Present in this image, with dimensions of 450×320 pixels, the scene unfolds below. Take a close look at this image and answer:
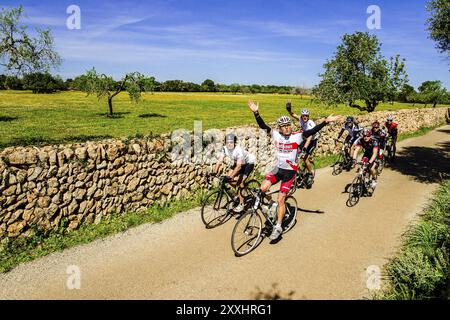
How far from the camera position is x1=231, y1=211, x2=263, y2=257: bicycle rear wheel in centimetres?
698

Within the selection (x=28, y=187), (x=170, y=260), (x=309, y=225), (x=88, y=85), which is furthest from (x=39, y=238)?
(x=88, y=85)

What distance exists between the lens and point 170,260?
671 centimetres

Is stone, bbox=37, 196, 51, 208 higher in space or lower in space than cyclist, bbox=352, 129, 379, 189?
lower

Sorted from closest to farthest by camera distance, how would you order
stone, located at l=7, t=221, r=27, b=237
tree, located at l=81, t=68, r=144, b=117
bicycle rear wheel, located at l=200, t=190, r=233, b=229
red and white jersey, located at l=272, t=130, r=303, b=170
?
stone, located at l=7, t=221, r=27, b=237 < red and white jersey, located at l=272, t=130, r=303, b=170 < bicycle rear wheel, located at l=200, t=190, r=233, b=229 < tree, located at l=81, t=68, r=144, b=117

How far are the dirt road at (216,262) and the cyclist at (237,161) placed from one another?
1048 mm

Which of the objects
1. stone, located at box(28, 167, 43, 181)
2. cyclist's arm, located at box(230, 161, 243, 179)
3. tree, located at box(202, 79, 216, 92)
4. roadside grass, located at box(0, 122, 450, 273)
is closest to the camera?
roadside grass, located at box(0, 122, 450, 273)

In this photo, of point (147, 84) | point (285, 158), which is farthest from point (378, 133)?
point (147, 84)

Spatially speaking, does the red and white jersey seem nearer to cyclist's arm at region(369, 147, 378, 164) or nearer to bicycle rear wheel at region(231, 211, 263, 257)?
bicycle rear wheel at region(231, 211, 263, 257)

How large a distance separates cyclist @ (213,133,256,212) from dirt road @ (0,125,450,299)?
105 centimetres

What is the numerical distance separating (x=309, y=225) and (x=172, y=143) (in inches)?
194

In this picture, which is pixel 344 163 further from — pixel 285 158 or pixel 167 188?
pixel 167 188

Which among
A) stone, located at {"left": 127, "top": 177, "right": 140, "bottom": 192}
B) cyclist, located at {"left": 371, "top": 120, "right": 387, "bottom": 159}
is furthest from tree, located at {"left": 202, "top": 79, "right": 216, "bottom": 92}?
stone, located at {"left": 127, "top": 177, "right": 140, "bottom": 192}

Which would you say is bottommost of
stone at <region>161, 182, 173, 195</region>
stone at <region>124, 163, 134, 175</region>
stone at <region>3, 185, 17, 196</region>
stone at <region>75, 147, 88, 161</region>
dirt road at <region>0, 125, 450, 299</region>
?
dirt road at <region>0, 125, 450, 299</region>
